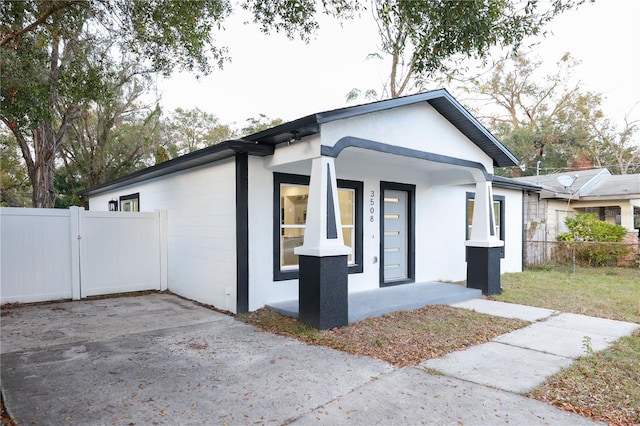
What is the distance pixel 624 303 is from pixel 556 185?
9855 mm

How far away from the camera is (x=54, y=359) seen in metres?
4.27

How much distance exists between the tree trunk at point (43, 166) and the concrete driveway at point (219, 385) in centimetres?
999

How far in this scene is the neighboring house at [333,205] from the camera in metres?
5.42

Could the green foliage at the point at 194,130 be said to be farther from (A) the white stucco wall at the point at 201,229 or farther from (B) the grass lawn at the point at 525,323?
(B) the grass lawn at the point at 525,323

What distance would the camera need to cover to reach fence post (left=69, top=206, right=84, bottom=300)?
768 centimetres

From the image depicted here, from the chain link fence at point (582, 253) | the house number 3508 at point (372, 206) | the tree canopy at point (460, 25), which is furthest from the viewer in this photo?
the chain link fence at point (582, 253)

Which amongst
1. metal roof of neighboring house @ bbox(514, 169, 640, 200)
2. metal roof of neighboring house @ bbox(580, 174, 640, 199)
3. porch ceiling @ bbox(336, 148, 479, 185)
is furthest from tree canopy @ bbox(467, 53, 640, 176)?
porch ceiling @ bbox(336, 148, 479, 185)

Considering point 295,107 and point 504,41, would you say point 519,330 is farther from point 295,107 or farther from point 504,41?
point 295,107

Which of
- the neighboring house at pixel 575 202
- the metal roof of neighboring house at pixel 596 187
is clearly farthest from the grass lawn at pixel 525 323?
the metal roof of neighboring house at pixel 596 187

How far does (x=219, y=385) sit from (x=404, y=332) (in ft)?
8.43

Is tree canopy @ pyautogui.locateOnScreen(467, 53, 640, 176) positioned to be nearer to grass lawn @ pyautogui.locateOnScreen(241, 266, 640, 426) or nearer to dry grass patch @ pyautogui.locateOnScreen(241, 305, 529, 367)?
grass lawn @ pyautogui.locateOnScreen(241, 266, 640, 426)

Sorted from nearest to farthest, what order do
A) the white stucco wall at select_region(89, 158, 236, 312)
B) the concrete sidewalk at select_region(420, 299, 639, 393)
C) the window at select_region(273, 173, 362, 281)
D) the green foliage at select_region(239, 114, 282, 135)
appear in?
1. the concrete sidewalk at select_region(420, 299, 639, 393)
2. the white stucco wall at select_region(89, 158, 236, 312)
3. the window at select_region(273, 173, 362, 281)
4. the green foliage at select_region(239, 114, 282, 135)

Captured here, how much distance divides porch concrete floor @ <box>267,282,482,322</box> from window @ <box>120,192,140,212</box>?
5.83 m

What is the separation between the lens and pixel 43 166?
13.6 metres
